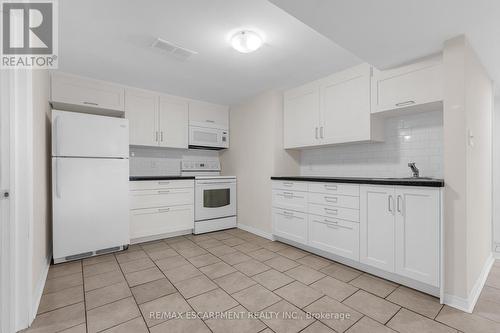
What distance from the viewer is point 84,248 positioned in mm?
2604

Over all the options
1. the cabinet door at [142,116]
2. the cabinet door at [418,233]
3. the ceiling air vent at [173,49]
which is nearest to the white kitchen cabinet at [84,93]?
the cabinet door at [142,116]

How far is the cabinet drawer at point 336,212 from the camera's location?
7.65ft

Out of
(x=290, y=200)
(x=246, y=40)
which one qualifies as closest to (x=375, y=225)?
(x=290, y=200)

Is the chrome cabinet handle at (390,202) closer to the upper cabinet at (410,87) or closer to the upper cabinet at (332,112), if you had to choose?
the upper cabinet at (332,112)

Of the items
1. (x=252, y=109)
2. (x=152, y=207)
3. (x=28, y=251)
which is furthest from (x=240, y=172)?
(x=28, y=251)

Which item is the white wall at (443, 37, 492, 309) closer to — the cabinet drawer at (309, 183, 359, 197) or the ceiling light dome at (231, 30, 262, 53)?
the cabinet drawer at (309, 183, 359, 197)

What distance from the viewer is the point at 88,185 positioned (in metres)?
2.64

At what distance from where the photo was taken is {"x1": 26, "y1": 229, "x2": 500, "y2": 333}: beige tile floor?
1.51 m

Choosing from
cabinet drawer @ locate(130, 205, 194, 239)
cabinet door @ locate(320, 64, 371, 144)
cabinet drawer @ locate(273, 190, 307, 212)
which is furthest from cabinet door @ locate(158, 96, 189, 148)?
cabinet door @ locate(320, 64, 371, 144)

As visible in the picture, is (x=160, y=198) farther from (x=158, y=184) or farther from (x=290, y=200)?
(x=290, y=200)

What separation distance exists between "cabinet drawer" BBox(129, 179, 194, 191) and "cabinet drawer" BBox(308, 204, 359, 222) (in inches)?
75.0

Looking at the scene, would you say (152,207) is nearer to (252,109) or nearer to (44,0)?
(252,109)

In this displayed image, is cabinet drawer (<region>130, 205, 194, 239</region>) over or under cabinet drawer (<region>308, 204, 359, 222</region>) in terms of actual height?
under

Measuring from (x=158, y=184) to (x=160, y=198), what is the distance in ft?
0.68
